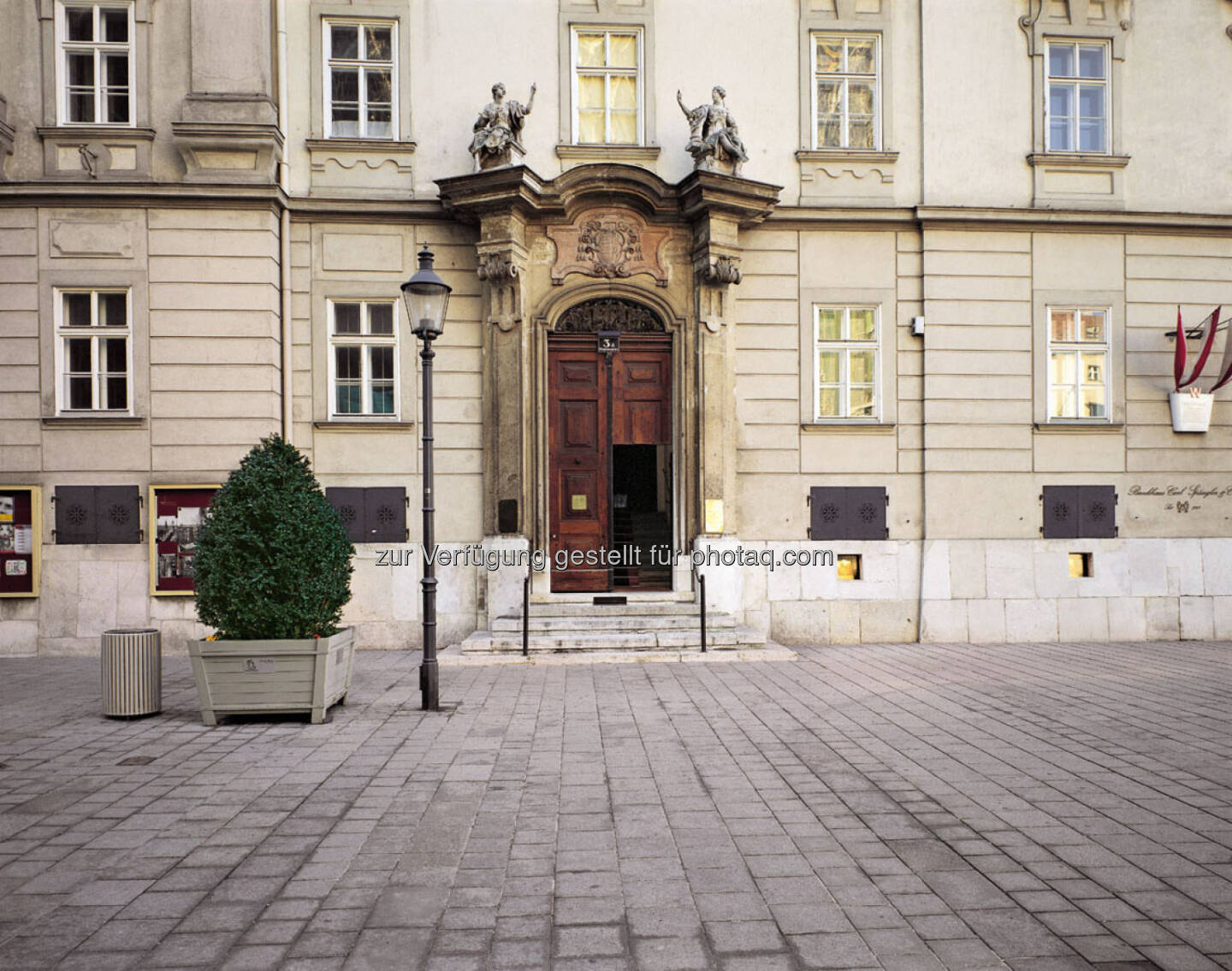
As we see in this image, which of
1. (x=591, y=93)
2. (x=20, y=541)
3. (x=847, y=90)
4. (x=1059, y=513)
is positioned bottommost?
(x=20, y=541)

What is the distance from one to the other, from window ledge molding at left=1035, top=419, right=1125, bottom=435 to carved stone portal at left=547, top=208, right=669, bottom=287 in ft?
21.0

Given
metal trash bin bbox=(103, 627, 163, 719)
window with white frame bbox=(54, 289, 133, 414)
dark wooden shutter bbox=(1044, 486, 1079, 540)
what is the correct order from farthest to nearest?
dark wooden shutter bbox=(1044, 486, 1079, 540) → window with white frame bbox=(54, 289, 133, 414) → metal trash bin bbox=(103, 627, 163, 719)

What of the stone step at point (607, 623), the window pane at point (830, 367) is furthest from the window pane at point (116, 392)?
the window pane at point (830, 367)

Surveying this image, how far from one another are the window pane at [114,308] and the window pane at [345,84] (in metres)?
4.18

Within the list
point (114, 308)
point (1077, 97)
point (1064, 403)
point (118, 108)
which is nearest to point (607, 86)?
point (118, 108)

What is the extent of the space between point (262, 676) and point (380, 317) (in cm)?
649

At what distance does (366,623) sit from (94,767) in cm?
603

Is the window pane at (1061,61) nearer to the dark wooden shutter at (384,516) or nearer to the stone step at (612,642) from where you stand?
the stone step at (612,642)

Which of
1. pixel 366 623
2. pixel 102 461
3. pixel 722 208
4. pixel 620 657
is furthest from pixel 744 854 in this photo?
pixel 102 461

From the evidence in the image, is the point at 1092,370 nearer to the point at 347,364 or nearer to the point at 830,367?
the point at 830,367

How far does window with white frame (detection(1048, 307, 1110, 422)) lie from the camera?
13164 millimetres

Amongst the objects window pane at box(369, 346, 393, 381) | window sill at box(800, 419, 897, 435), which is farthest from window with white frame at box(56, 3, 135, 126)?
window sill at box(800, 419, 897, 435)

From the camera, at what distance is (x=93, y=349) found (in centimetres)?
1207

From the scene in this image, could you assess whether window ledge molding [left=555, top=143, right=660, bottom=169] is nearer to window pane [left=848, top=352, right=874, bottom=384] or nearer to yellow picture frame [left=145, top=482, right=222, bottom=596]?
window pane [left=848, top=352, right=874, bottom=384]
